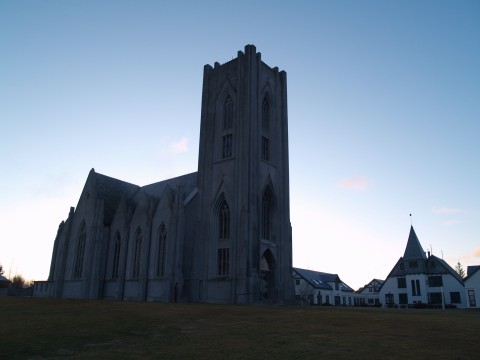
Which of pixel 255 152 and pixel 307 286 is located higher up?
pixel 255 152

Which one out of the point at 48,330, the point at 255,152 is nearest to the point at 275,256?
the point at 255,152

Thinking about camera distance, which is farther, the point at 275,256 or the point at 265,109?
the point at 265,109

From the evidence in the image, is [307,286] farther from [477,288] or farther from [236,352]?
[236,352]

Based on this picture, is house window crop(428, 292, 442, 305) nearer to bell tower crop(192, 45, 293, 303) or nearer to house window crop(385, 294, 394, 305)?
house window crop(385, 294, 394, 305)

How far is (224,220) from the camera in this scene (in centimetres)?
4241

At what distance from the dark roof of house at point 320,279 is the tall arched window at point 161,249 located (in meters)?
47.6

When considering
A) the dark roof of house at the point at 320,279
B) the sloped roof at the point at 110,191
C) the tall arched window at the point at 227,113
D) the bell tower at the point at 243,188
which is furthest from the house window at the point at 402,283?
the sloped roof at the point at 110,191

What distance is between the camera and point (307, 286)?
8469 cm

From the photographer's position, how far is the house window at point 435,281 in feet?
233

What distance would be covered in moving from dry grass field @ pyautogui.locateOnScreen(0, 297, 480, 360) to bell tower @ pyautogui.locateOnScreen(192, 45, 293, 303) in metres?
15.7

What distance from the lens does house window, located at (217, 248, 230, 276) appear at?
133 ft

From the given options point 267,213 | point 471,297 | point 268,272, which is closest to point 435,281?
point 471,297

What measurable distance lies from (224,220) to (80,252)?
76.1ft

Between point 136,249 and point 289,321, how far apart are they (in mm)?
31025
